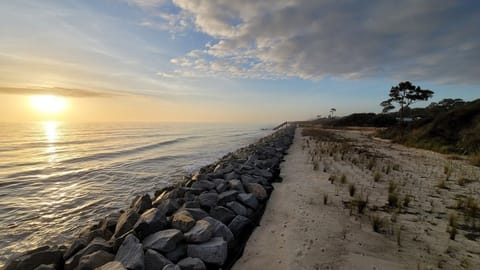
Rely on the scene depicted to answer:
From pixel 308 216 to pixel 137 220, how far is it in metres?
3.37

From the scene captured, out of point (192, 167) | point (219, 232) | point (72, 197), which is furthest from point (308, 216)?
point (192, 167)

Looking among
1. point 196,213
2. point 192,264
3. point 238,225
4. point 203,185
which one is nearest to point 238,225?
point 238,225

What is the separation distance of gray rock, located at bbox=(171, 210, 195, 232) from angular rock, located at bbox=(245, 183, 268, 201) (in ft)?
7.86

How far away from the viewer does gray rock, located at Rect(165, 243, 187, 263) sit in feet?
10.8

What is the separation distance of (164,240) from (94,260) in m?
0.90

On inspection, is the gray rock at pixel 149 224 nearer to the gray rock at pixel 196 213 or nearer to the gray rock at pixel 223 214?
the gray rock at pixel 196 213

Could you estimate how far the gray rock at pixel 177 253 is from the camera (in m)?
Result: 3.30

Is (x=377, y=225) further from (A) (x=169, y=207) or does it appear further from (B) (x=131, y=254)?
(B) (x=131, y=254)

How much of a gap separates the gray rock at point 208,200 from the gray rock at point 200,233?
4.02 ft

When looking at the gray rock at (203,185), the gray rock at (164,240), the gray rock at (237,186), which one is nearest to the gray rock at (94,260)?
the gray rock at (164,240)

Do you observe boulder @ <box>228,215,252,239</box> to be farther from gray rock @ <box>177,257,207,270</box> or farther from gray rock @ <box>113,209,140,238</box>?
gray rock @ <box>113,209,140,238</box>

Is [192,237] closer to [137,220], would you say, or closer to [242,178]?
[137,220]

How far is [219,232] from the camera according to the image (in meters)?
3.92

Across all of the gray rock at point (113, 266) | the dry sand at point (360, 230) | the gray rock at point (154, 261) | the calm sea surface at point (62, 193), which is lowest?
A: the calm sea surface at point (62, 193)
